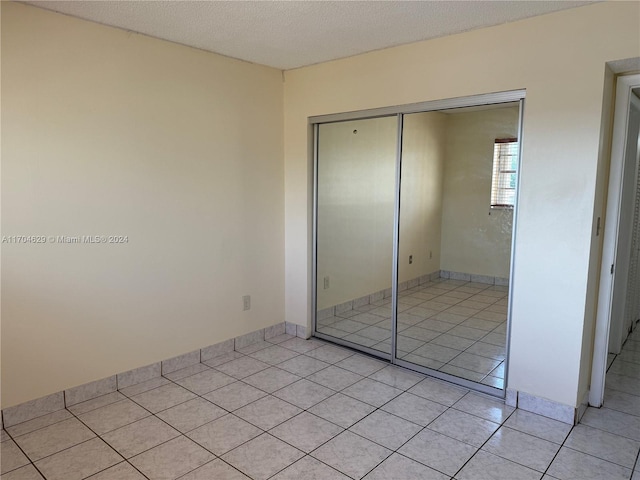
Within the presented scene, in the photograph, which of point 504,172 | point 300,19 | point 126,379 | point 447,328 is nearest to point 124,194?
point 126,379

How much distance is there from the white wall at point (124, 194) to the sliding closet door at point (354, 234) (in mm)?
526

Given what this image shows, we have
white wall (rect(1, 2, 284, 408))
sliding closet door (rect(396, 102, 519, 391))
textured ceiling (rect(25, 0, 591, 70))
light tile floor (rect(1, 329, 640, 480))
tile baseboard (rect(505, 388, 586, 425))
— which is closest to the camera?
light tile floor (rect(1, 329, 640, 480))

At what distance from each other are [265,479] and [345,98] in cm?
278

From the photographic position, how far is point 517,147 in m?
2.79

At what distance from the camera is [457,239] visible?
10.9 feet

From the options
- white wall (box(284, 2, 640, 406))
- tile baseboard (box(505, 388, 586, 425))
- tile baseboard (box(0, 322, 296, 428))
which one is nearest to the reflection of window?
white wall (box(284, 2, 640, 406))

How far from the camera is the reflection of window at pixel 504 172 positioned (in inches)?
112

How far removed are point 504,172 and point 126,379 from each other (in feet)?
9.75

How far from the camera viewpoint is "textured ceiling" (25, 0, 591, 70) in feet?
7.94

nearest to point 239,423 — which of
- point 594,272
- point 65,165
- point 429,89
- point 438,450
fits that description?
point 438,450

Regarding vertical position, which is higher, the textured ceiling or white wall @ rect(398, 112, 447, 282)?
the textured ceiling

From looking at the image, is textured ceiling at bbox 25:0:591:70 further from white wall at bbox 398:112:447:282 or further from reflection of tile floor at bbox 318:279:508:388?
reflection of tile floor at bbox 318:279:508:388

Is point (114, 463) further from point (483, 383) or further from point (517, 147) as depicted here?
point (517, 147)

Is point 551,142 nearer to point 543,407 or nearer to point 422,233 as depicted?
point 422,233
